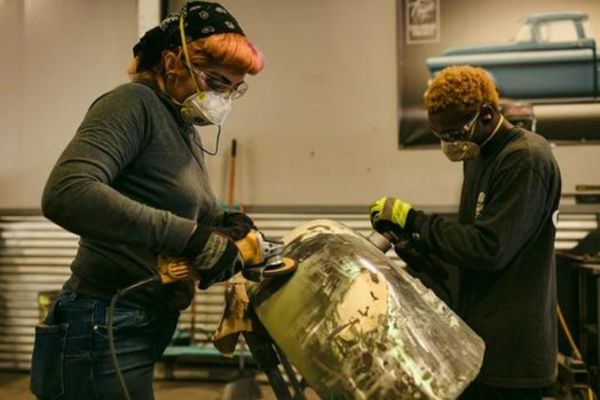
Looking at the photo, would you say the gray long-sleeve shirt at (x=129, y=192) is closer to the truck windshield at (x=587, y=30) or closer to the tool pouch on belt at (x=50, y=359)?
the tool pouch on belt at (x=50, y=359)

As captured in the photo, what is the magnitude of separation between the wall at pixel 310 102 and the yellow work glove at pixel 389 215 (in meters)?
1.40

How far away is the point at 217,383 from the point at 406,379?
2416mm

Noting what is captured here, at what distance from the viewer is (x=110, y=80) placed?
3379 millimetres

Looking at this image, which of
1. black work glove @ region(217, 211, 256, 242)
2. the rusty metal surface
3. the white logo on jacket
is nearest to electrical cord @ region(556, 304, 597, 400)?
the white logo on jacket

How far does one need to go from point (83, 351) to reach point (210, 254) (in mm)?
319

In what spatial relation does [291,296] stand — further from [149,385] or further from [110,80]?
[110,80]

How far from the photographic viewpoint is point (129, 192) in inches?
40.7

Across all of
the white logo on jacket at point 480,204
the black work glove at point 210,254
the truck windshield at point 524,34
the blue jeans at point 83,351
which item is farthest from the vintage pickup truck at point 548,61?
the blue jeans at point 83,351

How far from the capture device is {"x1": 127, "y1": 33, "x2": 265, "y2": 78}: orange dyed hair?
1.11 m

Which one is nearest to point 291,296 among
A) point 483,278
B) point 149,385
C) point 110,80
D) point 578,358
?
point 149,385

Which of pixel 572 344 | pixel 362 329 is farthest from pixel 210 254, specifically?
pixel 572 344

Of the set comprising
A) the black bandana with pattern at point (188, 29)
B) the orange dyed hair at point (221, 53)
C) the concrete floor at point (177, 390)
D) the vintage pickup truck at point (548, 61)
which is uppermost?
the vintage pickup truck at point (548, 61)

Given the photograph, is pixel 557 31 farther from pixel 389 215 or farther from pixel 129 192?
pixel 129 192

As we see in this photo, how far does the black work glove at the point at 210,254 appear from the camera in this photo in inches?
37.6
